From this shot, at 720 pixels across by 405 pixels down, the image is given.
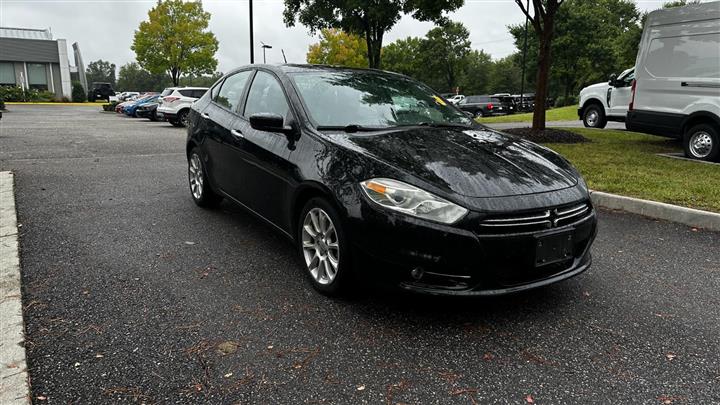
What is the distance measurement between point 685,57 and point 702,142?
1520 millimetres

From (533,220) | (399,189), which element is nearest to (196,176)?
(399,189)

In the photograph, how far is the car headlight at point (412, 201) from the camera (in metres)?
2.78

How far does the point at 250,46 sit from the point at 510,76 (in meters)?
58.5

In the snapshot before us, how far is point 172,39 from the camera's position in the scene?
41500 millimetres

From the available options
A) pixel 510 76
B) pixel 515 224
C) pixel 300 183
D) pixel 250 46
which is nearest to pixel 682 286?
pixel 515 224

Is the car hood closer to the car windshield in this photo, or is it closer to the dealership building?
the car windshield

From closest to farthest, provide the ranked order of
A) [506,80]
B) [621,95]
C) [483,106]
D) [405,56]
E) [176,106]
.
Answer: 1. [621,95]
2. [176,106]
3. [483,106]
4. [405,56]
5. [506,80]

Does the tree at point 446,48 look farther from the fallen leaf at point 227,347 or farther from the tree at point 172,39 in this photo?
the fallen leaf at point 227,347

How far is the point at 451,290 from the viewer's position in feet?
9.25

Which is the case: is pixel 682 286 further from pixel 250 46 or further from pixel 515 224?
pixel 250 46

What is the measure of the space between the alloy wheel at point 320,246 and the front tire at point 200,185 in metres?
2.17

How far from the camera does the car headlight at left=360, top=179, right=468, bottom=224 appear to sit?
278cm

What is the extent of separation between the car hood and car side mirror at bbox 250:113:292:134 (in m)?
0.43

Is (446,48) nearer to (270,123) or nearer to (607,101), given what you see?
(607,101)
